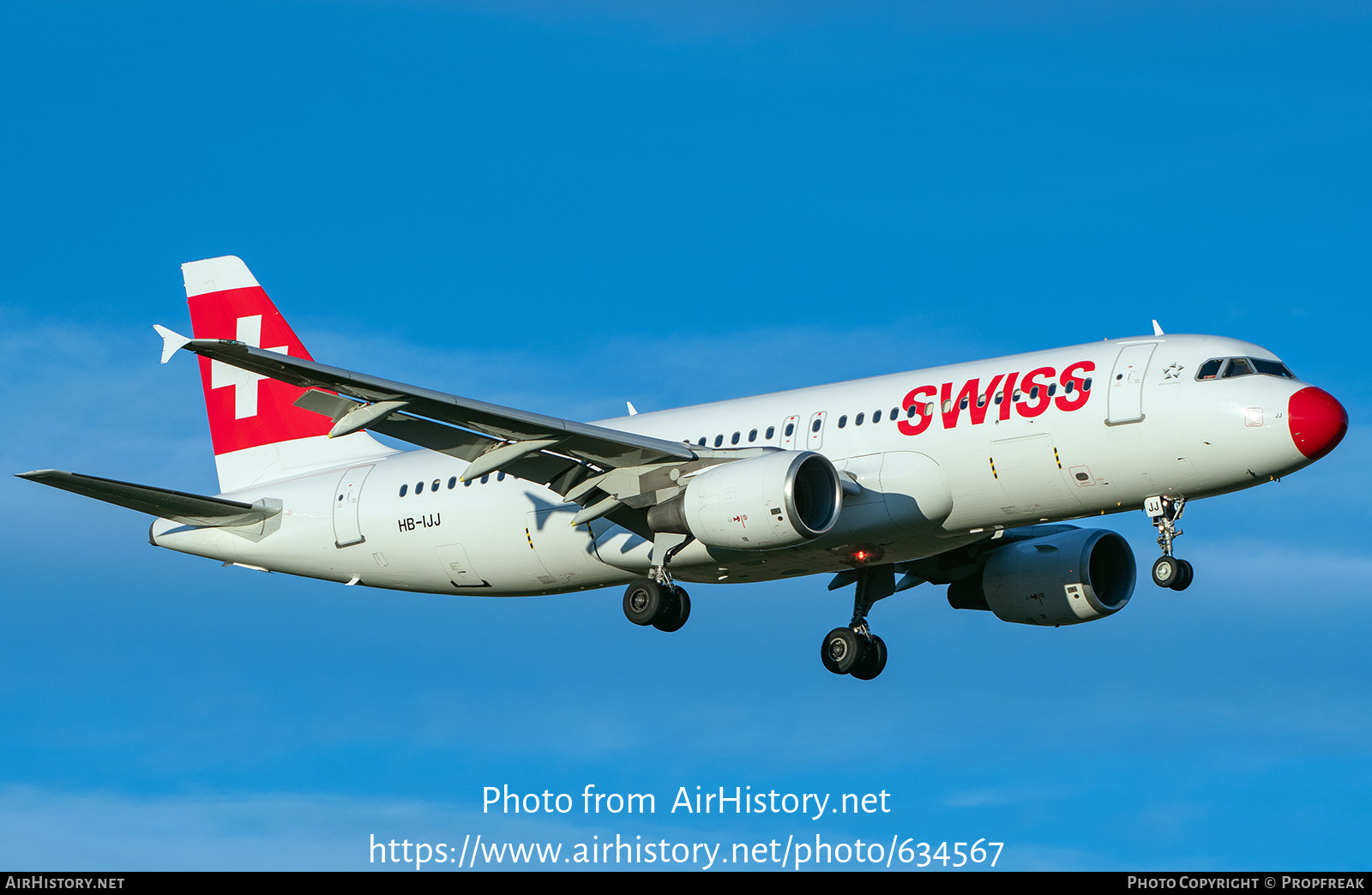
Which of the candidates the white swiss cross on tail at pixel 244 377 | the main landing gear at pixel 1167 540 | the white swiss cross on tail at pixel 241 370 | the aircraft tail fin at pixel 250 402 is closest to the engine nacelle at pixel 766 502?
the main landing gear at pixel 1167 540

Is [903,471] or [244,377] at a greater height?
[244,377]

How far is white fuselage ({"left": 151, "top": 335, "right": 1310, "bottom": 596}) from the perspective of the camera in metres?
31.5

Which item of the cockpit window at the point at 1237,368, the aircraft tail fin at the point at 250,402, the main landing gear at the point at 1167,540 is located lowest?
the main landing gear at the point at 1167,540

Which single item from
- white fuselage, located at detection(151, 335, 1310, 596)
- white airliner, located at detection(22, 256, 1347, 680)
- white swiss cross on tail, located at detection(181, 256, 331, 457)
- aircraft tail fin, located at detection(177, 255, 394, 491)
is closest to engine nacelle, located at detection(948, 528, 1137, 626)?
white airliner, located at detection(22, 256, 1347, 680)

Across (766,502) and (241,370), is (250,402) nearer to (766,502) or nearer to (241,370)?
(241,370)

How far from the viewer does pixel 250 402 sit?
44.1m

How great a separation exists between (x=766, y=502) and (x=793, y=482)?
623mm

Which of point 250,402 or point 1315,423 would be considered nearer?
point 1315,423

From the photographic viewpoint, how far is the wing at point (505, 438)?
30594mm

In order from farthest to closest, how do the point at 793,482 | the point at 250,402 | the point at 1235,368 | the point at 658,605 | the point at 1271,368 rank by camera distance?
the point at 250,402 → the point at 658,605 → the point at 793,482 → the point at 1271,368 → the point at 1235,368

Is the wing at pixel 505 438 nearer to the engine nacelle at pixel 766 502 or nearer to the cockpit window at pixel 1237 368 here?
the engine nacelle at pixel 766 502

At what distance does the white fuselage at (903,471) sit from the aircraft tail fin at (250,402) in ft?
8.09

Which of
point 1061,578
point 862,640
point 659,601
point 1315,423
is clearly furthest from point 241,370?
point 1315,423
